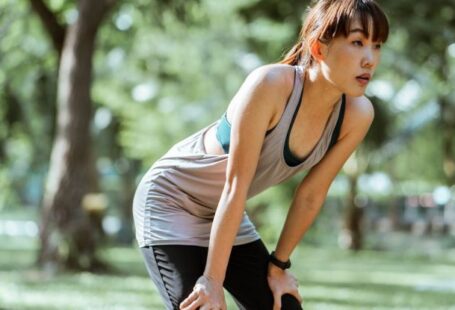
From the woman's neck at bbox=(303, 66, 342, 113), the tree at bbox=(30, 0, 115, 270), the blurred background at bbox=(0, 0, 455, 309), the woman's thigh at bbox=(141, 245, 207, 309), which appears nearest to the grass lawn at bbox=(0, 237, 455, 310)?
the blurred background at bbox=(0, 0, 455, 309)

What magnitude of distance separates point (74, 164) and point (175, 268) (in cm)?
968

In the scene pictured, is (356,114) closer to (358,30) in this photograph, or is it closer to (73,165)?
(358,30)

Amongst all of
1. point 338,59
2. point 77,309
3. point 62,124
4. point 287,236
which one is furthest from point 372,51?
point 62,124

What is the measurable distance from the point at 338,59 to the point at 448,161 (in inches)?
768

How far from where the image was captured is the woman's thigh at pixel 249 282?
3.15 m

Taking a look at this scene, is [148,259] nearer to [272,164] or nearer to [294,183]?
[272,164]

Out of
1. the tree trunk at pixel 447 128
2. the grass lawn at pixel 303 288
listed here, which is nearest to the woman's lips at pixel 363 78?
the grass lawn at pixel 303 288

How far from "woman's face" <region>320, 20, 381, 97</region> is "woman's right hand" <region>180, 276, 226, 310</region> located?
0.74 meters

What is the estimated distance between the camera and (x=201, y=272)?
3.04 m

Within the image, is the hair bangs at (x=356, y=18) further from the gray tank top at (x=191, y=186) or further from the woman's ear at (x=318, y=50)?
the gray tank top at (x=191, y=186)

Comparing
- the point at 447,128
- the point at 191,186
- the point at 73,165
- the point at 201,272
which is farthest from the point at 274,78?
the point at 447,128

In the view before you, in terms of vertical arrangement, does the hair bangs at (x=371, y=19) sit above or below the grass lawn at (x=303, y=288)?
above

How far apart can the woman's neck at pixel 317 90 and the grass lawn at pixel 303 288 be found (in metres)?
5.44

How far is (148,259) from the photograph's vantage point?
3.12 metres
